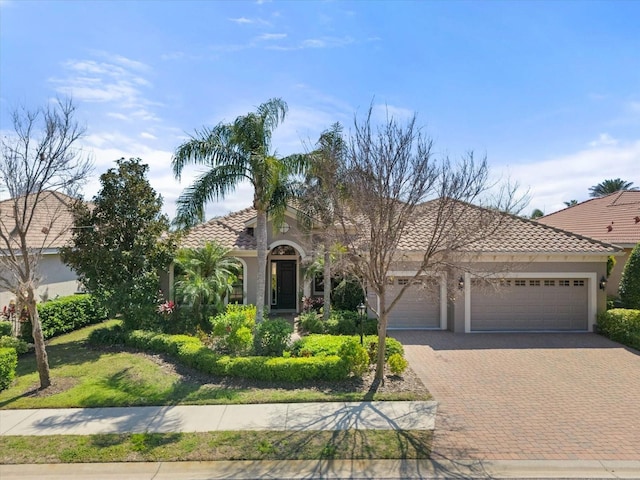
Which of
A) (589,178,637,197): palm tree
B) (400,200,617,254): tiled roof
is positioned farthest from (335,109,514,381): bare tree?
(589,178,637,197): palm tree

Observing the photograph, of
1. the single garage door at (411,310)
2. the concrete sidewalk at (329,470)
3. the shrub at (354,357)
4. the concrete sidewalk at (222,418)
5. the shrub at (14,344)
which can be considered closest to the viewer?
the concrete sidewalk at (329,470)

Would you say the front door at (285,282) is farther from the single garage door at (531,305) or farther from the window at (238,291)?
the single garage door at (531,305)

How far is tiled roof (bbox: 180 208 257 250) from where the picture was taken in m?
16.9

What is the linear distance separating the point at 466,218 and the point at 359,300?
760cm

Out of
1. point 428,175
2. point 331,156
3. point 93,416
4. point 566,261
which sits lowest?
point 93,416

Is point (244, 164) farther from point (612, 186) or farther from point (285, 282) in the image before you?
point (612, 186)

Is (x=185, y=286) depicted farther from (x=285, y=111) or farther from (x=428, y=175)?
(x=428, y=175)

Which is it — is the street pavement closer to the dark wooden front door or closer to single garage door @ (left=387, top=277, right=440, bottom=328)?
single garage door @ (left=387, top=277, right=440, bottom=328)

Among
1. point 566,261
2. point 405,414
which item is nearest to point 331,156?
point 405,414

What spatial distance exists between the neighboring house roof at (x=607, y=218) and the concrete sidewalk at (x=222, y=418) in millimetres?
16145

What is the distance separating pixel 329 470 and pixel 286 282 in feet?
43.1

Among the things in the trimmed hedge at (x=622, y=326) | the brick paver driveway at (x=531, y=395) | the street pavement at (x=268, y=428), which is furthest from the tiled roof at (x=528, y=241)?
the street pavement at (x=268, y=428)

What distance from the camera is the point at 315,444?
6.73 meters

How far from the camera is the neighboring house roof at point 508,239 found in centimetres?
1519
